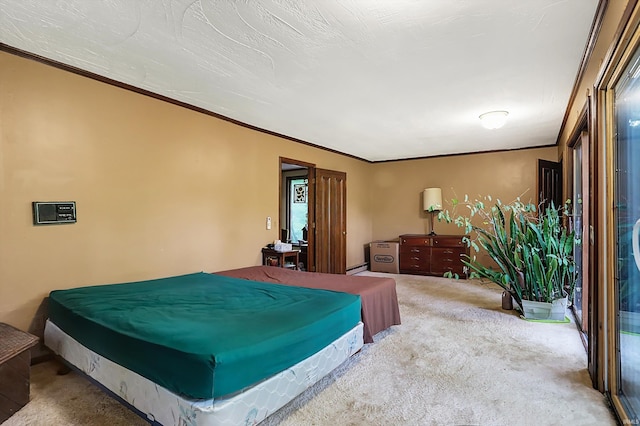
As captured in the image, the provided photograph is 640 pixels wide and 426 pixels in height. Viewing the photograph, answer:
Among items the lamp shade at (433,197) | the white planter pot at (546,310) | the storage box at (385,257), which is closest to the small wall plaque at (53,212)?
the white planter pot at (546,310)

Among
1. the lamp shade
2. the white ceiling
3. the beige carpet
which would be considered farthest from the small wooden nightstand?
the lamp shade

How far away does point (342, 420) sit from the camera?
1.91m

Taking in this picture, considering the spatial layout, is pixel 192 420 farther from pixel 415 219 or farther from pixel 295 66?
pixel 415 219

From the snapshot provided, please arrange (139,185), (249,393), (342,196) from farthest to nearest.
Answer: (342,196) < (139,185) < (249,393)

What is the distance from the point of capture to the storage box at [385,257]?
683 centimetres

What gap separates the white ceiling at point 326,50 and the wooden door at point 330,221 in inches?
75.4

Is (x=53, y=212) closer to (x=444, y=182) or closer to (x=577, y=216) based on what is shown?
(x=577, y=216)

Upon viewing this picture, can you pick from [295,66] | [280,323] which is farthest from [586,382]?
[295,66]

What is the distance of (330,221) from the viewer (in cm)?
607

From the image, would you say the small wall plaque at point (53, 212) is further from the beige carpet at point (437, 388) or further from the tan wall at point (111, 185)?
the beige carpet at point (437, 388)

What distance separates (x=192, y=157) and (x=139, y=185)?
705mm

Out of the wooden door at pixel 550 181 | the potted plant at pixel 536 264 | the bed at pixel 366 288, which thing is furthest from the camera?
the wooden door at pixel 550 181

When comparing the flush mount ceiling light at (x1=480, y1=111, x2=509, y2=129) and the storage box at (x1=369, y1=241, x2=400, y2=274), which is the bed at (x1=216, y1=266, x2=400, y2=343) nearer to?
the flush mount ceiling light at (x1=480, y1=111, x2=509, y2=129)

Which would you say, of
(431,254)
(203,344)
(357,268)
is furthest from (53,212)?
(431,254)
